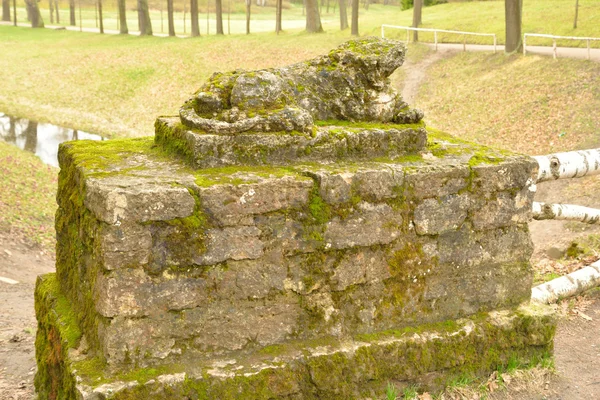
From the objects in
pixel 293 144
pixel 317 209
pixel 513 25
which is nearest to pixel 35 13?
pixel 513 25

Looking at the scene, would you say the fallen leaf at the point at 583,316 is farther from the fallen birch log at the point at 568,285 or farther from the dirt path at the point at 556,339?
the fallen birch log at the point at 568,285

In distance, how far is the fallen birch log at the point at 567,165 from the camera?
7.18 meters

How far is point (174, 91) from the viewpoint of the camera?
2973 cm

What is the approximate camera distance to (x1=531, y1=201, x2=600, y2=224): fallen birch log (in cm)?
820

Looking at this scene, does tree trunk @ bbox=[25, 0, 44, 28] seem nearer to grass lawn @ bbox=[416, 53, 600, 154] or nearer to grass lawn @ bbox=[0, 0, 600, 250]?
grass lawn @ bbox=[0, 0, 600, 250]


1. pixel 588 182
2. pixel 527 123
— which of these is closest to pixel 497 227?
pixel 588 182

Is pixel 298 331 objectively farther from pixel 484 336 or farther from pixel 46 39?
pixel 46 39

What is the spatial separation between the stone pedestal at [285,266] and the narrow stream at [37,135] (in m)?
16.1

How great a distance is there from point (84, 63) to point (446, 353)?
1264 inches

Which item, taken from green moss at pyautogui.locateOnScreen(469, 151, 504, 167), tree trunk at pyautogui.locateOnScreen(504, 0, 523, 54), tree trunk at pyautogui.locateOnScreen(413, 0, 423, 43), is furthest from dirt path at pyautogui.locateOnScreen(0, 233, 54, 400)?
tree trunk at pyautogui.locateOnScreen(413, 0, 423, 43)

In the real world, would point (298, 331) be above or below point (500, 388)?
above

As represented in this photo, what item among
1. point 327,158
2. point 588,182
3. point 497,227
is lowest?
point 588,182

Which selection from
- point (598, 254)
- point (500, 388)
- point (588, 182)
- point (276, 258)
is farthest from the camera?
point (588, 182)

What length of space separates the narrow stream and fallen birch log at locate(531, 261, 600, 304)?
15.6 meters
